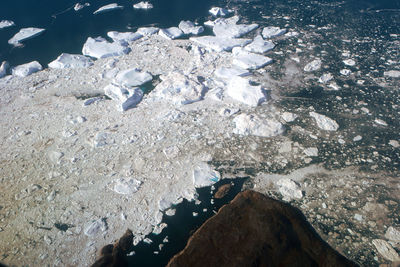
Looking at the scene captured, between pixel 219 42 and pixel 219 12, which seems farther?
pixel 219 12

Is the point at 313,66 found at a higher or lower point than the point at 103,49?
lower

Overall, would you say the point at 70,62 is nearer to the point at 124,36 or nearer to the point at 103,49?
the point at 103,49

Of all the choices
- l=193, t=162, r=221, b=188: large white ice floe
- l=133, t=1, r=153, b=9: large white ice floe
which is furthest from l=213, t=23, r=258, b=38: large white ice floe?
l=193, t=162, r=221, b=188: large white ice floe

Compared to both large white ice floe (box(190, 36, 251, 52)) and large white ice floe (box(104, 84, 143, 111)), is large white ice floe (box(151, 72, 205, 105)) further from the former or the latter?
large white ice floe (box(190, 36, 251, 52))

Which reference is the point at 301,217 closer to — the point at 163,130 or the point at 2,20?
the point at 163,130

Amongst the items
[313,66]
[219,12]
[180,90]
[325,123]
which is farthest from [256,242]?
[219,12]

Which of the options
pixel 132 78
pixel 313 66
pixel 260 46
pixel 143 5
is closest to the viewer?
pixel 132 78
